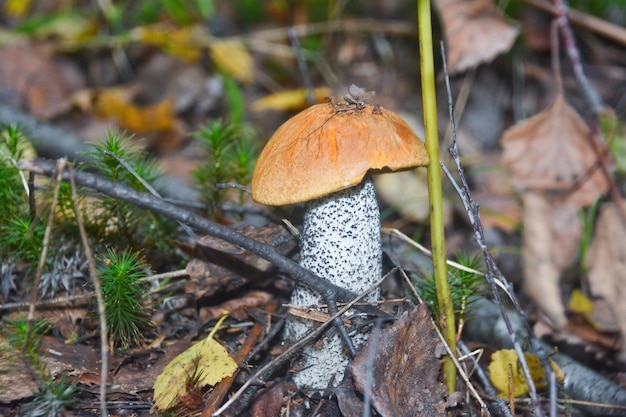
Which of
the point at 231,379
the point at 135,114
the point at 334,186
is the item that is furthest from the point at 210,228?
the point at 135,114

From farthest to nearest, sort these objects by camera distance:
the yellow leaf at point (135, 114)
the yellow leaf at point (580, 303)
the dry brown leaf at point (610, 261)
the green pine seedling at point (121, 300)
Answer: the yellow leaf at point (135, 114), the yellow leaf at point (580, 303), the dry brown leaf at point (610, 261), the green pine seedling at point (121, 300)

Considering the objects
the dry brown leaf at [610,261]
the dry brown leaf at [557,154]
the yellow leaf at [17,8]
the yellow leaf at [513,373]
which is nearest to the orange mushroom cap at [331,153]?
the yellow leaf at [513,373]

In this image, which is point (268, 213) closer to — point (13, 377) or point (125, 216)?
point (125, 216)

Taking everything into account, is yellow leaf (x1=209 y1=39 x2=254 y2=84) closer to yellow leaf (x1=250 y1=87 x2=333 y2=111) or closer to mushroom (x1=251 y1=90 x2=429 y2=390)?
yellow leaf (x1=250 y1=87 x2=333 y2=111)

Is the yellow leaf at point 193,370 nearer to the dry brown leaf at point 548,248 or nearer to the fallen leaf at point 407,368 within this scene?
the fallen leaf at point 407,368

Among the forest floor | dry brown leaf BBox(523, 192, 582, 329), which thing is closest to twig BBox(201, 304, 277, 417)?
the forest floor

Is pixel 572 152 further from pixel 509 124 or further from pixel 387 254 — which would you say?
pixel 387 254
